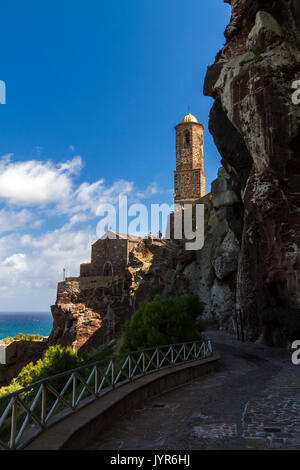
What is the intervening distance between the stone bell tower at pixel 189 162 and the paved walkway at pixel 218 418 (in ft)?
121

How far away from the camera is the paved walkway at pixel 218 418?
5.59m

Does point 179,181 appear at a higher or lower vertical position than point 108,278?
higher

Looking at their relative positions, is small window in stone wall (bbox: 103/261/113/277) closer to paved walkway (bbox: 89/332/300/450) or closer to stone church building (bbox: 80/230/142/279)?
stone church building (bbox: 80/230/142/279)

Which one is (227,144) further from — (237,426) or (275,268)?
(237,426)

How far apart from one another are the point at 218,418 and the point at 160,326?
25.0 ft

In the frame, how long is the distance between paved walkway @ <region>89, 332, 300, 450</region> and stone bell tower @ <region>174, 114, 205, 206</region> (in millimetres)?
36921

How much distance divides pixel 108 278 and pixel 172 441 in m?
34.0

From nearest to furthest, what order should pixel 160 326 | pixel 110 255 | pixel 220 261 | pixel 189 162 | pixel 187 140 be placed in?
pixel 160 326 < pixel 220 261 < pixel 110 255 < pixel 189 162 < pixel 187 140

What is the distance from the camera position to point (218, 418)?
6.89 metres

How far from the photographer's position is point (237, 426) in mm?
6355

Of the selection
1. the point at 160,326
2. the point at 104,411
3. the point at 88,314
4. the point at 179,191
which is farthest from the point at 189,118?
the point at 104,411

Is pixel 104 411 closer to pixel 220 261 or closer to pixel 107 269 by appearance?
pixel 220 261
